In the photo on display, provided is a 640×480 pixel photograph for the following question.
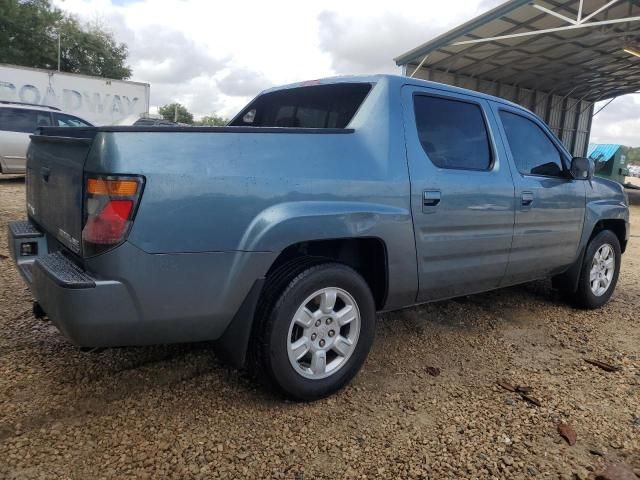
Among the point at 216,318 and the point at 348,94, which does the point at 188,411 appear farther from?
the point at 348,94

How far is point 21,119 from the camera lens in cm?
1093

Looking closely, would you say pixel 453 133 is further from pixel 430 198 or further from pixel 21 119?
pixel 21 119

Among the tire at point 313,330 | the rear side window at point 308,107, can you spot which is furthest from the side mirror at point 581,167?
the tire at point 313,330

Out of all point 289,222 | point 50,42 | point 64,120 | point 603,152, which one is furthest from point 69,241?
point 50,42

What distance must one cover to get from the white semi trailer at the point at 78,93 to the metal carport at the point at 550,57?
1053 centimetres

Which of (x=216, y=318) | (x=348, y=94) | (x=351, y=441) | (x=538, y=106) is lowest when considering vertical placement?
(x=351, y=441)

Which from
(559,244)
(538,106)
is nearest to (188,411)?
(559,244)

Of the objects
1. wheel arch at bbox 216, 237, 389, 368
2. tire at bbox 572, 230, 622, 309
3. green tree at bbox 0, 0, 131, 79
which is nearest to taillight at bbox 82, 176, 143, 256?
wheel arch at bbox 216, 237, 389, 368

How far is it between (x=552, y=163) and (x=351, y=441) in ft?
9.84

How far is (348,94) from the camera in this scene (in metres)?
3.19

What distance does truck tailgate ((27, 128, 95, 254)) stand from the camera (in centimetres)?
225

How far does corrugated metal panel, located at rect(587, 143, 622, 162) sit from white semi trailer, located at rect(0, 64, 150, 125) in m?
20.7

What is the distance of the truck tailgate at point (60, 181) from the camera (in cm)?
225

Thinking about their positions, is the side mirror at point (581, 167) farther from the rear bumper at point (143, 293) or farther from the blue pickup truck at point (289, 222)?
the rear bumper at point (143, 293)
